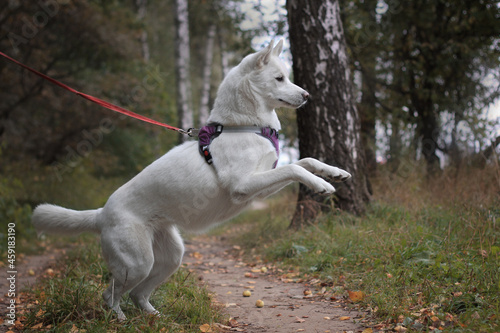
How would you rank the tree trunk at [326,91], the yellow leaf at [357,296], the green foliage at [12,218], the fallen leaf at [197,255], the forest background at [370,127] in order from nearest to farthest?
the yellow leaf at [357,296], the forest background at [370,127], the tree trunk at [326,91], the fallen leaf at [197,255], the green foliage at [12,218]

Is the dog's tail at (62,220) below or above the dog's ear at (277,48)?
below

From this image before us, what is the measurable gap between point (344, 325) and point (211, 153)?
5.50 feet

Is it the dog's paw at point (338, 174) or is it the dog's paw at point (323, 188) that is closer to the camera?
the dog's paw at point (323, 188)

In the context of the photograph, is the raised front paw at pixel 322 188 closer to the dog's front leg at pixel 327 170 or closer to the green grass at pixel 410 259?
the dog's front leg at pixel 327 170

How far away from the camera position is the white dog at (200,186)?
125 inches

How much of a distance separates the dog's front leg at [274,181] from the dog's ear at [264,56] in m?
0.92

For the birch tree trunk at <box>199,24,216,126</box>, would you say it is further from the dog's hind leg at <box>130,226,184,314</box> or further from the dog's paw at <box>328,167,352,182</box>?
the dog's paw at <box>328,167,352,182</box>

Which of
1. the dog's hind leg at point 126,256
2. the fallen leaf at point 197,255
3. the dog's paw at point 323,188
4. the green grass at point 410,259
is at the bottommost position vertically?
the fallen leaf at point 197,255

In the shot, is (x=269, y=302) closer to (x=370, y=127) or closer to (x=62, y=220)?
(x=62, y=220)

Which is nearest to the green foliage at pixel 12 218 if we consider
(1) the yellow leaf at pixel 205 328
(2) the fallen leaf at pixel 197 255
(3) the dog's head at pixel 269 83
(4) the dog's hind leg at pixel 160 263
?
(2) the fallen leaf at pixel 197 255

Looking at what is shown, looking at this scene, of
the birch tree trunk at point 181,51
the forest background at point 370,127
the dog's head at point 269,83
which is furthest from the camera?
the birch tree trunk at point 181,51

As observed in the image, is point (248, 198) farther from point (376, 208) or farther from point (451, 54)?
point (451, 54)

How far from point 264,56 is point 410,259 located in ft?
7.68

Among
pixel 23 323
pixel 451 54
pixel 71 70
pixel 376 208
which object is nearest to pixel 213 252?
pixel 376 208
